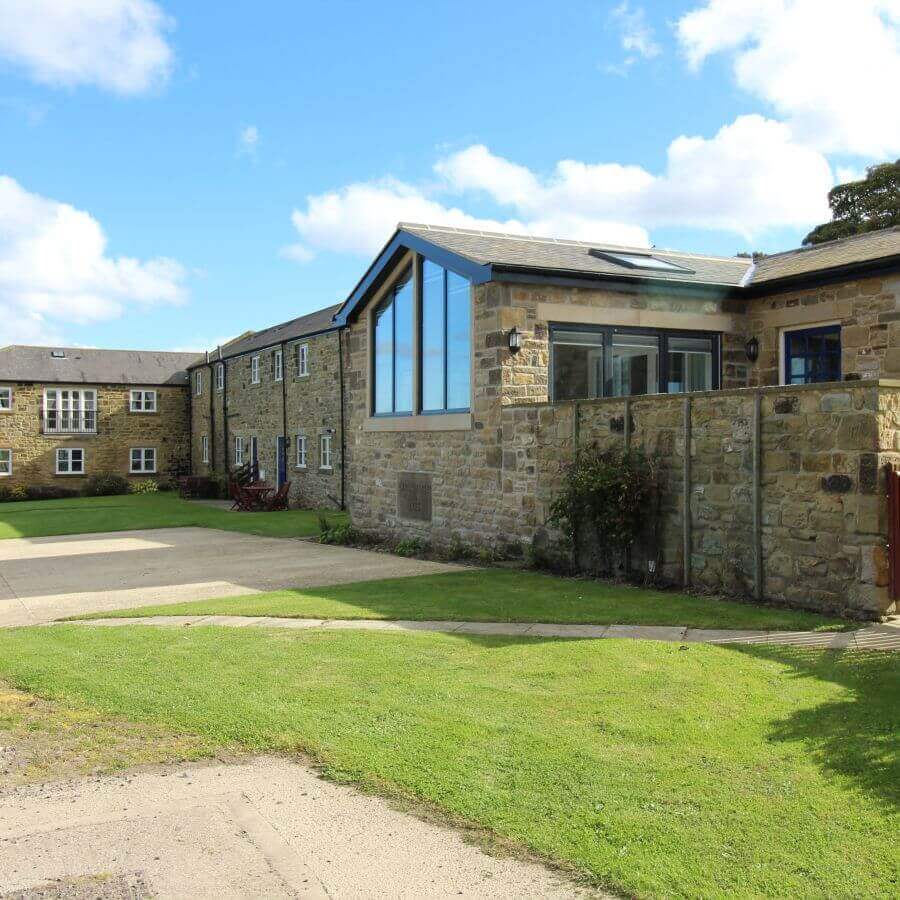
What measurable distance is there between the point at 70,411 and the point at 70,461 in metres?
2.30

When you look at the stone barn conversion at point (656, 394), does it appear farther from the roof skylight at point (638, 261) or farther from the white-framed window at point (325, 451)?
the white-framed window at point (325, 451)

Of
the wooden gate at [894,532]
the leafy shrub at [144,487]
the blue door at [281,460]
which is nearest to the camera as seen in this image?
the wooden gate at [894,532]

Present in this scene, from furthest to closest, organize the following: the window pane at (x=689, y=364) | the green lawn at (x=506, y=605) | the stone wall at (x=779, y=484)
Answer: the window pane at (x=689, y=364)
the green lawn at (x=506, y=605)
the stone wall at (x=779, y=484)

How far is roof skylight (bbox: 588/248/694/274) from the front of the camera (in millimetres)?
15133

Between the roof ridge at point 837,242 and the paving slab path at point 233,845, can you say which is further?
the roof ridge at point 837,242

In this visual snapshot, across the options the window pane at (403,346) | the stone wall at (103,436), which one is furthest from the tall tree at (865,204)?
the stone wall at (103,436)

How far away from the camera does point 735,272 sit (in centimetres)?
1650

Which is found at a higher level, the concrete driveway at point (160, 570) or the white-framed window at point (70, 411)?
the white-framed window at point (70, 411)

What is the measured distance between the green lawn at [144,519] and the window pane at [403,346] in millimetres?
4558

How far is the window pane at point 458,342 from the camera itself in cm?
1448

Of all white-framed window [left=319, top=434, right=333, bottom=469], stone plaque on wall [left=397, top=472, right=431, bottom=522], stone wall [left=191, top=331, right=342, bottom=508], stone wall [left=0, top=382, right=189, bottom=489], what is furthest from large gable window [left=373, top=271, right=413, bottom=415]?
stone wall [left=0, top=382, right=189, bottom=489]

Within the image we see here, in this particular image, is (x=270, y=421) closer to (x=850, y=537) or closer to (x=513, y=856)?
(x=850, y=537)

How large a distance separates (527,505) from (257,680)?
6.86 m

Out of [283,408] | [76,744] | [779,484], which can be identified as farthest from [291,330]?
[76,744]
